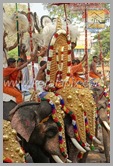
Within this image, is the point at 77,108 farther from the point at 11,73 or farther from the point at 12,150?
the point at 12,150

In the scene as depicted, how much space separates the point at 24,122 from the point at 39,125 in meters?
0.19

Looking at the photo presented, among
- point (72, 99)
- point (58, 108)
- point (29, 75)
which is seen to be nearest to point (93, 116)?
point (72, 99)

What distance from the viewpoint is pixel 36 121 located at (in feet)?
11.0

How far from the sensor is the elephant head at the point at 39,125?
3.25m

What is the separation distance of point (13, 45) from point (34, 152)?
93.3 inches

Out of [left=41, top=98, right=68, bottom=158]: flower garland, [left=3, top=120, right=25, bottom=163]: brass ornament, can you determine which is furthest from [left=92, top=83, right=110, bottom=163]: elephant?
[left=3, top=120, right=25, bottom=163]: brass ornament

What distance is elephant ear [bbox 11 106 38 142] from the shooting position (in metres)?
3.21

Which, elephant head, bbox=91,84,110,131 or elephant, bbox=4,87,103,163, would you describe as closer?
elephant, bbox=4,87,103,163

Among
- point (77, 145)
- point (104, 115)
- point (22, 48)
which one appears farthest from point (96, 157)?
point (22, 48)

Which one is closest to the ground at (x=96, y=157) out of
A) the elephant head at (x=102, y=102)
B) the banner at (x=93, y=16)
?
the elephant head at (x=102, y=102)

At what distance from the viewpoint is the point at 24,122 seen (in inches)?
128

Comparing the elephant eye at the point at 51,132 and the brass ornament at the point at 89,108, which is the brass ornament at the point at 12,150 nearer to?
the elephant eye at the point at 51,132

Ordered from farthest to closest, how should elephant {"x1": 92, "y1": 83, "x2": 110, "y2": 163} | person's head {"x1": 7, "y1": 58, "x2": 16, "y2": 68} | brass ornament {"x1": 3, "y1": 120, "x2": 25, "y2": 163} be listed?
elephant {"x1": 92, "y1": 83, "x2": 110, "y2": 163} < person's head {"x1": 7, "y1": 58, "x2": 16, "y2": 68} < brass ornament {"x1": 3, "y1": 120, "x2": 25, "y2": 163}

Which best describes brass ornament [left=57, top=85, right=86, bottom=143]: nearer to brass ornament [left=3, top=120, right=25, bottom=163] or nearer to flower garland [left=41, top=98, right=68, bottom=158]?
flower garland [left=41, top=98, right=68, bottom=158]
